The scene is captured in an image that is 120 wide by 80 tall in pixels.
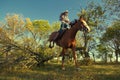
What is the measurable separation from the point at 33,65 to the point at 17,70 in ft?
9.83

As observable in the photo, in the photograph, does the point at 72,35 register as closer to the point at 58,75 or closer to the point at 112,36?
the point at 58,75

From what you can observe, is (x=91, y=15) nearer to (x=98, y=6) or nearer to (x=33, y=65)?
(x=98, y=6)

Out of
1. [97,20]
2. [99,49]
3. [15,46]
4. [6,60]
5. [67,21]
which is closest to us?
[6,60]

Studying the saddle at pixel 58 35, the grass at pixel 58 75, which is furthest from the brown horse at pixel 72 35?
the grass at pixel 58 75

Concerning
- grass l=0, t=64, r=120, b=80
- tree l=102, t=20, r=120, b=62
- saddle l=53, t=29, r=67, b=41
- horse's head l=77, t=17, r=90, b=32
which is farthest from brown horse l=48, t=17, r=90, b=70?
tree l=102, t=20, r=120, b=62

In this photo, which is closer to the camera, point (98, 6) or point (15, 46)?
point (15, 46)

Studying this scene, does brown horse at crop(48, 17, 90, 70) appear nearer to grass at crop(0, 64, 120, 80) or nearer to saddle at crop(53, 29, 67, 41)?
saddle at crop(53, 29, 67, 41)

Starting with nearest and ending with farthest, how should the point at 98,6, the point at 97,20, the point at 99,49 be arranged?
the point at 98,6 < the point at 97,20 < the point at 99,49

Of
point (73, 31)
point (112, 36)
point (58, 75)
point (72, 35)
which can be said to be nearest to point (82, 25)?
point (73, 31)

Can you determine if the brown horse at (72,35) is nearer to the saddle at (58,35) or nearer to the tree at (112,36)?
the saddle at (58,35)

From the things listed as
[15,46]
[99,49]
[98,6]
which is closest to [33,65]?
[15,46]

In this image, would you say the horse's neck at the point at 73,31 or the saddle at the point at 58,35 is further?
the saddle at the point at 58,35

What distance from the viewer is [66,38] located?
1916 centimetres

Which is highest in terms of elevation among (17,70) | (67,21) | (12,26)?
(12,26)
